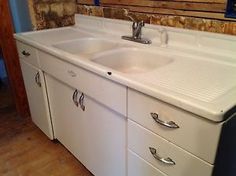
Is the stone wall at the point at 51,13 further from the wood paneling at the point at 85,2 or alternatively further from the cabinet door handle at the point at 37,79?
the cabinet door handle at the point at 37,79

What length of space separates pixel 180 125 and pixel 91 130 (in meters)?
0.70

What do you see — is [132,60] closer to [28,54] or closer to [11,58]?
[28,54]

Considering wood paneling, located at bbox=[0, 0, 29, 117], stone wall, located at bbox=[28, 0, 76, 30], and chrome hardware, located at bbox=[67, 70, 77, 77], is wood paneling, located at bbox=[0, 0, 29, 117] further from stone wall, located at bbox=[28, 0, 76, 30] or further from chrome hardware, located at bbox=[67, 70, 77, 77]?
chrome hardware, located at bbox=[67, 70, 77, 77]

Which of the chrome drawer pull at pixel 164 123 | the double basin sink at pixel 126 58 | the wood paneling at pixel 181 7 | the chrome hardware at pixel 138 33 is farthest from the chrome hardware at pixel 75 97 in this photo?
the wood paneling at pixel 181 7

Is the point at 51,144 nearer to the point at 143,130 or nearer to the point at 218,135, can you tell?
the point at 143,130

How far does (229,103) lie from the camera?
732mm

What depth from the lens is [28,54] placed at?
174cm

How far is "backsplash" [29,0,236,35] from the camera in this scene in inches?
48.0

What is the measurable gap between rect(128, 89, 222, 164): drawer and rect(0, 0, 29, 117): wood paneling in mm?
1635

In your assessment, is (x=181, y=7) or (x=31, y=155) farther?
(x=31, y=155)

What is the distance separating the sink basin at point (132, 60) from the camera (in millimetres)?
1347

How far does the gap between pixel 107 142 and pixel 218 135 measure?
2.28 feet

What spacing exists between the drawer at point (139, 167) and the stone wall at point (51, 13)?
145 centimetres

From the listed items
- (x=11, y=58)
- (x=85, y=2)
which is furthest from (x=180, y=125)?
(x=11, y=58)
